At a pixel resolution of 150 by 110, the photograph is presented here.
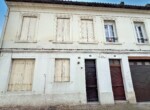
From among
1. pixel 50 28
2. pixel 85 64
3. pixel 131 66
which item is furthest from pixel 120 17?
pixel 50 28

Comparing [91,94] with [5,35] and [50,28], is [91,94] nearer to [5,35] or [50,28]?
[50,28]

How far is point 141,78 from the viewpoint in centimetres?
977

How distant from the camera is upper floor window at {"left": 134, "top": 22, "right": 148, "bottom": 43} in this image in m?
10.6

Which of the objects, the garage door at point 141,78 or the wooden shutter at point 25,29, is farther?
the wooden shutter at point 25,29

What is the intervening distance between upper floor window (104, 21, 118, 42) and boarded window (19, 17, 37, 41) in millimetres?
5710

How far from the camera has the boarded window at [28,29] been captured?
9531 millimetres

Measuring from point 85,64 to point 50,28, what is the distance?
378 centimetres

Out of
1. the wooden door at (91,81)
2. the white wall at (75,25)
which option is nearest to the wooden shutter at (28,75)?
the white wall at (75,25)

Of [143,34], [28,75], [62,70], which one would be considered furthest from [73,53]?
[143,34]

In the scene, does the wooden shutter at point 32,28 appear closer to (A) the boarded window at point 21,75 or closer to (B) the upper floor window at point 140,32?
(A) the boarded window at point 21,75

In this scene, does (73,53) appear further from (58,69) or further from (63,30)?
(63,30)

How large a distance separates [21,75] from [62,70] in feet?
8.97

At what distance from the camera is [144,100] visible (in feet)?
30.3

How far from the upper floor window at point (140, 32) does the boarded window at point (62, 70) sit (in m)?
6.23
